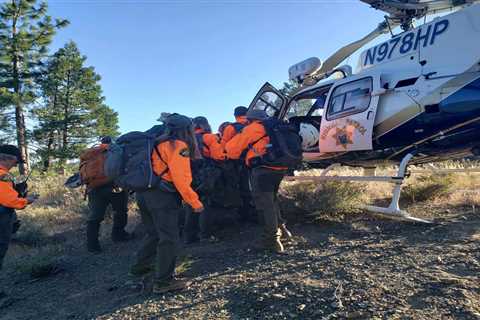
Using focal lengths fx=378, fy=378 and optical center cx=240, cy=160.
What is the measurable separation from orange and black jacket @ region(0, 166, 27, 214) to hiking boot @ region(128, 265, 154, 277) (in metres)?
1.57

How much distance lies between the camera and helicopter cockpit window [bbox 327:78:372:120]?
608 cm

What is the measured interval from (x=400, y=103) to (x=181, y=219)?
4.12m

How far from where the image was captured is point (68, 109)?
90.1 ft

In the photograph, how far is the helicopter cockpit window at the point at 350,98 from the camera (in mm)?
6082

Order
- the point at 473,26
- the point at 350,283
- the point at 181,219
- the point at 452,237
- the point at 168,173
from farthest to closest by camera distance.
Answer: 1. the point at 181,219
2. the point at 473,26
3. the point at 452,237
4. the point at 168,173
5. the point at 350,283

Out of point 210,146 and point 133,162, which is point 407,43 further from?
point 133,162

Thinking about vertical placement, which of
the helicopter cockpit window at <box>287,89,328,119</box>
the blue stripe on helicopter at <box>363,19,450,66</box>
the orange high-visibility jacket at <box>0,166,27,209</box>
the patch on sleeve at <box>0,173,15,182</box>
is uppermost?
the blue stripe on helicopter at <box>363,19,450,66</box>

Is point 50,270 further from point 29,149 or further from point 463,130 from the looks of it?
point 29,149

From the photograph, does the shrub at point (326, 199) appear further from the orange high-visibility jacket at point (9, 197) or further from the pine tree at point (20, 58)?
the pine tree at point (20, 58)

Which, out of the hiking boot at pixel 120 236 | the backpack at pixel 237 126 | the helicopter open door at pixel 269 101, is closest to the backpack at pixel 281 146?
the backpack at pixel 237 126

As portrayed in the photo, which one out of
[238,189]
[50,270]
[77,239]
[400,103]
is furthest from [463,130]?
[77,239]

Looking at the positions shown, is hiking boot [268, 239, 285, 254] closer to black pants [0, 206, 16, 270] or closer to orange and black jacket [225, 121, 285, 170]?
orange and black jacket [225, 121, 285, 170]

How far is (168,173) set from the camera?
3.95 meters

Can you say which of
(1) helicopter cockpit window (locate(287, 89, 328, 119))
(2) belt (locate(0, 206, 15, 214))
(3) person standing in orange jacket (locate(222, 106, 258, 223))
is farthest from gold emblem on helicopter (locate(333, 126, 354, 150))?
(2) belt (locate(0, 206, 15, 214))
